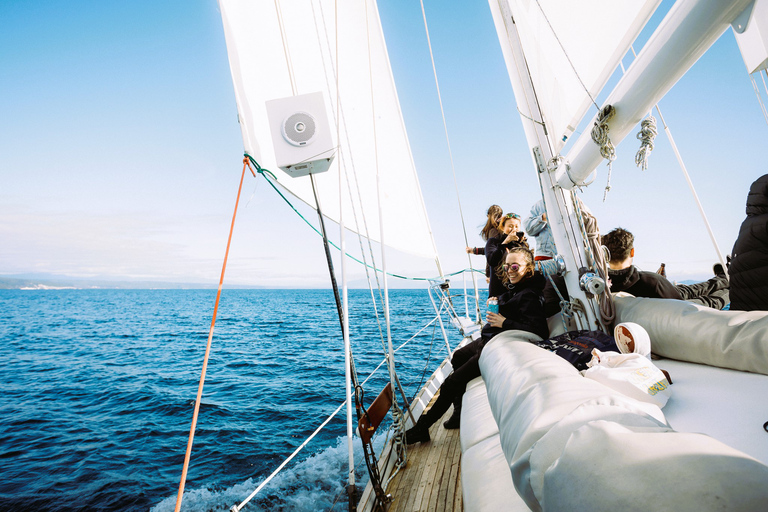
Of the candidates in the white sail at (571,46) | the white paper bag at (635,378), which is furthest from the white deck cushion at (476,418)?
the white sail at (571,46)

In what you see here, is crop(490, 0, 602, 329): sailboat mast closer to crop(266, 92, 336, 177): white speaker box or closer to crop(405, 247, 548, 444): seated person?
crop(405, 247, 548, 444): seated person

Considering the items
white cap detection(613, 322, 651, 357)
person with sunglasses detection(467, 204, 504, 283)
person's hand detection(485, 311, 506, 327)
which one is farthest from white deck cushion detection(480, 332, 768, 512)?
person with sunglasses detection(467, 204, 504, 283)

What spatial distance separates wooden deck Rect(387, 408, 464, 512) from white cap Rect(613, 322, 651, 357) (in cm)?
103

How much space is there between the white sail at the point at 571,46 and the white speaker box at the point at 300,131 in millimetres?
1398

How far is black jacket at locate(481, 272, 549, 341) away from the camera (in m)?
2.22

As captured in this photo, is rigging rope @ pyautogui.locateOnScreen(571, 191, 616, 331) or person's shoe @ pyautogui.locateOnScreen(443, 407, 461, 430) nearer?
rigging rope @ pyautogui.locateOnScreen(571, 191, 616, 331)

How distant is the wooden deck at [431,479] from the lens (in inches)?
64.5

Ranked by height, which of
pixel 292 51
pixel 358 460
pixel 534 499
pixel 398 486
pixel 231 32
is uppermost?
pixel 292 51

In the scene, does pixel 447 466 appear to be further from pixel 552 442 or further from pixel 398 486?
pixel 552 442

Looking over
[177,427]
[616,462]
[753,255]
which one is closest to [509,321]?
[753,255]

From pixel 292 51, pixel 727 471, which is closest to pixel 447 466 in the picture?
pixel 727 471

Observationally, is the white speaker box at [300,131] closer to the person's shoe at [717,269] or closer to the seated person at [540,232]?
the seated person at [540,232]

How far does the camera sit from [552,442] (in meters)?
0.61

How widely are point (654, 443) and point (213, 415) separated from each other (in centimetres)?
673
